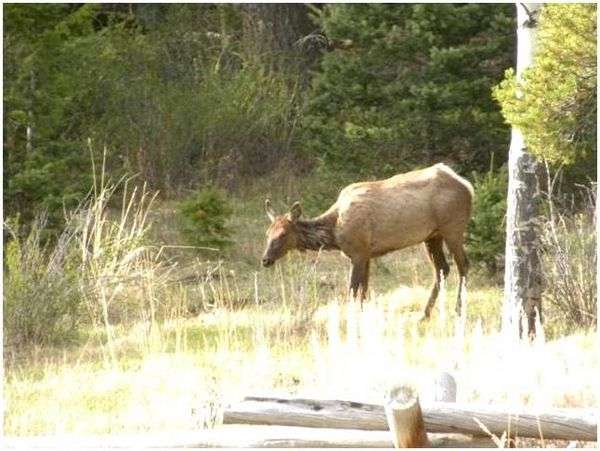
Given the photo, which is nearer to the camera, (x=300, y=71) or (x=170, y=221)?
(x=170, y=221)

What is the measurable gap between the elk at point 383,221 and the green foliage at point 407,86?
12.8ft

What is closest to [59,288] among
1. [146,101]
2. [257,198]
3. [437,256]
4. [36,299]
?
[36,299]

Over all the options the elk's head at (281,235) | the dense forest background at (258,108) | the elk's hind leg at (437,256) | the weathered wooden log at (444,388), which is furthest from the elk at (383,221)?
the weathered wooden log at (444,388)

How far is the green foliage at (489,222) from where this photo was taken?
15.2 metres

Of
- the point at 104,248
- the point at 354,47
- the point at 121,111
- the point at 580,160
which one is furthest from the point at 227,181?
the point at 104,248

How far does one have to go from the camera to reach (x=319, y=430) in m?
6.89

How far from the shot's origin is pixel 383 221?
1306 cm

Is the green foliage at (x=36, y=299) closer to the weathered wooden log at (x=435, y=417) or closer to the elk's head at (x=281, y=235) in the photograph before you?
the elk's head at (x=281, y=235)

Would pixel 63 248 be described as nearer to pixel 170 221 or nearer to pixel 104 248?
pixel 104 248

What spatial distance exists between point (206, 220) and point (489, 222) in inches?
149

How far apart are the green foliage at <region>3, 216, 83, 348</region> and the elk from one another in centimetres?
200

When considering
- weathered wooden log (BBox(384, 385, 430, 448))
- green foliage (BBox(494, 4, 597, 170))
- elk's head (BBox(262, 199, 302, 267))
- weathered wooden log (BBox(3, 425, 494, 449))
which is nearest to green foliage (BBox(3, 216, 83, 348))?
elk's head (BBox(262, 199, 302, 267))

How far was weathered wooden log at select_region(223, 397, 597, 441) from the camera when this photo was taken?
666 cm

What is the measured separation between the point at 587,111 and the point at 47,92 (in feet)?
31.0
